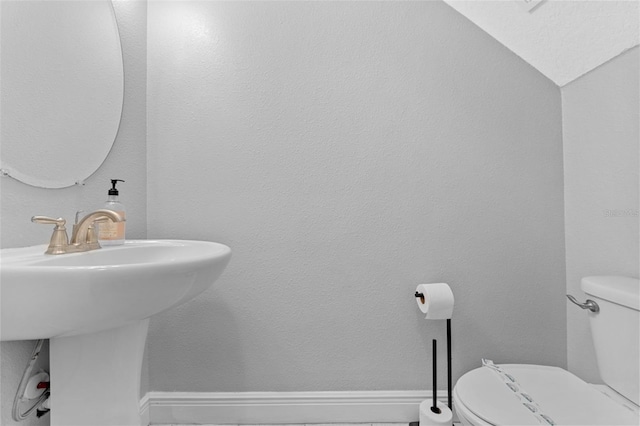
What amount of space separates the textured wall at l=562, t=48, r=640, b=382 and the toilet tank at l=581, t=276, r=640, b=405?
14 centimetres

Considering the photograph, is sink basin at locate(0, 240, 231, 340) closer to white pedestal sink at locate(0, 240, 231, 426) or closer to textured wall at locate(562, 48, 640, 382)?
white pedestal sink at locate(0, 240, 231, 426)

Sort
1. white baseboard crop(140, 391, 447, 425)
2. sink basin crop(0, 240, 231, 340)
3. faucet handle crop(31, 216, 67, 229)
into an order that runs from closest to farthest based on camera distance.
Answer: sink basin crop(0, 240, 231, 340), faucet handle crop(31, 216, 67, 229), white baseboard crop(140, 391, 447, 425)

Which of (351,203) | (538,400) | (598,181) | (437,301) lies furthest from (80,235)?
(598,181)

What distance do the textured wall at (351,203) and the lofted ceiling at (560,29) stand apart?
0.05 m

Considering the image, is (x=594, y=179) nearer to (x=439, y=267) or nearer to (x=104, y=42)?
(x=439, y=267)

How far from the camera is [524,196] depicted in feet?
4.09

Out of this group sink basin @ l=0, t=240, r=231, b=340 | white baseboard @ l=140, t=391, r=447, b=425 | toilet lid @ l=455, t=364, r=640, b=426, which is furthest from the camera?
white baseboard @ l=140, t=391, r=447, b=425

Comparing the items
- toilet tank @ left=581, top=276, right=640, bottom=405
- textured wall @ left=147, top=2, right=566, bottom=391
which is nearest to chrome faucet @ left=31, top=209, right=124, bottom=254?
textured wall @ left=147, top=2, right=566, bottom=391

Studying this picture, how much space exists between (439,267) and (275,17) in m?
1.21

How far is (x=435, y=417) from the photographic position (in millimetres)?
1047

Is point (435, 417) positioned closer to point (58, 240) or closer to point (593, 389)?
point (593, 389)

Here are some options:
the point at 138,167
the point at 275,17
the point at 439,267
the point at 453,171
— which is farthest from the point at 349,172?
the point at 138,167

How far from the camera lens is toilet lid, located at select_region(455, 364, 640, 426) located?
2.77ft

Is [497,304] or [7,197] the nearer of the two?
[7,197]
